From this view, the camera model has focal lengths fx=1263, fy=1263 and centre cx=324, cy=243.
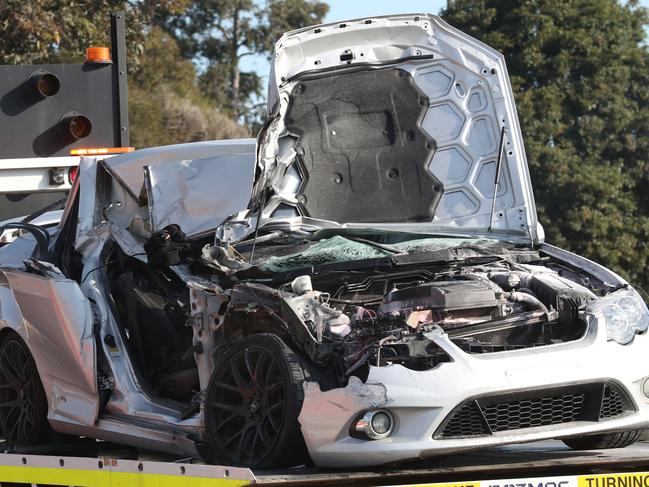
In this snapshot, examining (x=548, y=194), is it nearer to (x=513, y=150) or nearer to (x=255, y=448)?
(x=513, y=150)

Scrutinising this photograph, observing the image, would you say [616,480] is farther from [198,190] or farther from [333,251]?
[198,190]

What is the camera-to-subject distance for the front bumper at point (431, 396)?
5426mm

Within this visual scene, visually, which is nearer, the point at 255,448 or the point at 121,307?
the point at 255,448

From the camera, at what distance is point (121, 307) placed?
7074 millimetres

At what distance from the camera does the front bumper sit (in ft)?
17.8

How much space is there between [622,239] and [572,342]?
21.5 m

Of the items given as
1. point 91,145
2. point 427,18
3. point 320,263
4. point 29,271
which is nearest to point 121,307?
point 29,271

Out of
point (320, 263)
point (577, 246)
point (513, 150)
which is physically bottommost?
point (577, 246)

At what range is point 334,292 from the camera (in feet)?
20.2

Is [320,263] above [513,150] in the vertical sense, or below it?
below

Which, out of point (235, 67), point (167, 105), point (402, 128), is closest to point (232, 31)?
point (235, 67)

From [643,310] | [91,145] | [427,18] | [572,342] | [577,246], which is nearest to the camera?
[572,342]

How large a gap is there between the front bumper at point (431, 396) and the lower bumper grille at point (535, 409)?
0.12 ft

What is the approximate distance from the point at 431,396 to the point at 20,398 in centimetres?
308
